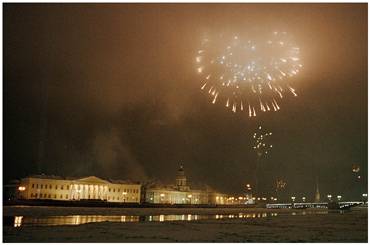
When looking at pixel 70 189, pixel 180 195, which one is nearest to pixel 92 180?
pixel 70 189

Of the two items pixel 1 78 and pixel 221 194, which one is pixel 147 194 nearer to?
pixel 221 194

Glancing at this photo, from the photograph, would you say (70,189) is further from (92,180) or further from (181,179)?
(181,179)

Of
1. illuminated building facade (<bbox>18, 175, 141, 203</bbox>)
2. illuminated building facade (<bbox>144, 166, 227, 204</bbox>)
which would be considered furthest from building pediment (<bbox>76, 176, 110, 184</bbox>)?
illuminated building facade (<bbox>144, 166, 227, 204</bbox>)

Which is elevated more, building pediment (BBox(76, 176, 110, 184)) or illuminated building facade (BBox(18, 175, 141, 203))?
building pediment (BBox(76, 176, 110, 184))

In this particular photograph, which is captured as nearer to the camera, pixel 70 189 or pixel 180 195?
pixel 70 189

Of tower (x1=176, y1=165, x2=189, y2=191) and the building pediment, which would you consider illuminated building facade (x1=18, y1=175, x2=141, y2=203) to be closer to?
the building pediment

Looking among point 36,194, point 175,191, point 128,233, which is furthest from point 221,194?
point 128,233
